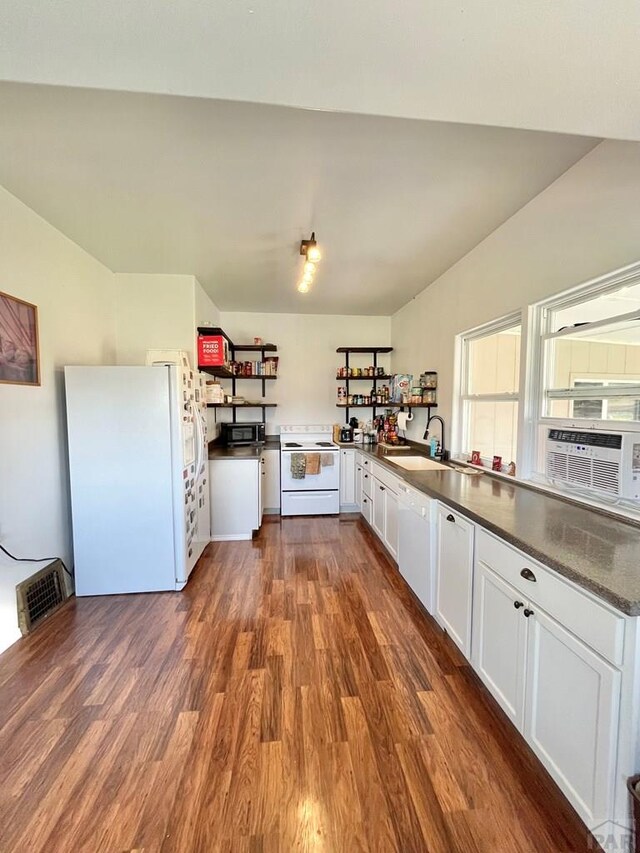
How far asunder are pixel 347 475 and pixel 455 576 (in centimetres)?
235

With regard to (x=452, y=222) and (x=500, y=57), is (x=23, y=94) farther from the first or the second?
(x=452, y=222)

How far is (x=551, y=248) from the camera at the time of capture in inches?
73.6

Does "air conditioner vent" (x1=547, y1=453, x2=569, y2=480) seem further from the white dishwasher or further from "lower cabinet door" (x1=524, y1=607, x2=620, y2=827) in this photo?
"lower cabinet door" (x1=524, y1=607, x2=620, y2=827)

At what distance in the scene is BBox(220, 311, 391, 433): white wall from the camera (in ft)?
14.6

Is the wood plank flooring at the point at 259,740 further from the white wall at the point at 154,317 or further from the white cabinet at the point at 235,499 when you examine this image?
the white wall at the point at 154,317

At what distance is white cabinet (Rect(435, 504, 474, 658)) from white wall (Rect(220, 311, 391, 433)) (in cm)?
282

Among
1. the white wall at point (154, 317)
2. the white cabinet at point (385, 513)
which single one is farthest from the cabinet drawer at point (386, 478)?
the white wall at point (154, 317)

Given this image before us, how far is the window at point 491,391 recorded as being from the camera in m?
2.41

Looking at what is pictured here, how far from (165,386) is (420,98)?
2.09 meters

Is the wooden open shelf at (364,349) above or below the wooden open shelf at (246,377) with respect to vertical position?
above

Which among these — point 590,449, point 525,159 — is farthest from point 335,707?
point 525,159

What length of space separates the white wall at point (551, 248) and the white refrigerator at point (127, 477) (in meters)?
2.29

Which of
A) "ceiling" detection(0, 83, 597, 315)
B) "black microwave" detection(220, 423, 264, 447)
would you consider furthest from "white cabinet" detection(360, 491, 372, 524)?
"ceiling" detection(0, 83, 597, 315)

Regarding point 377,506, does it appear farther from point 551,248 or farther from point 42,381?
point 42,381
